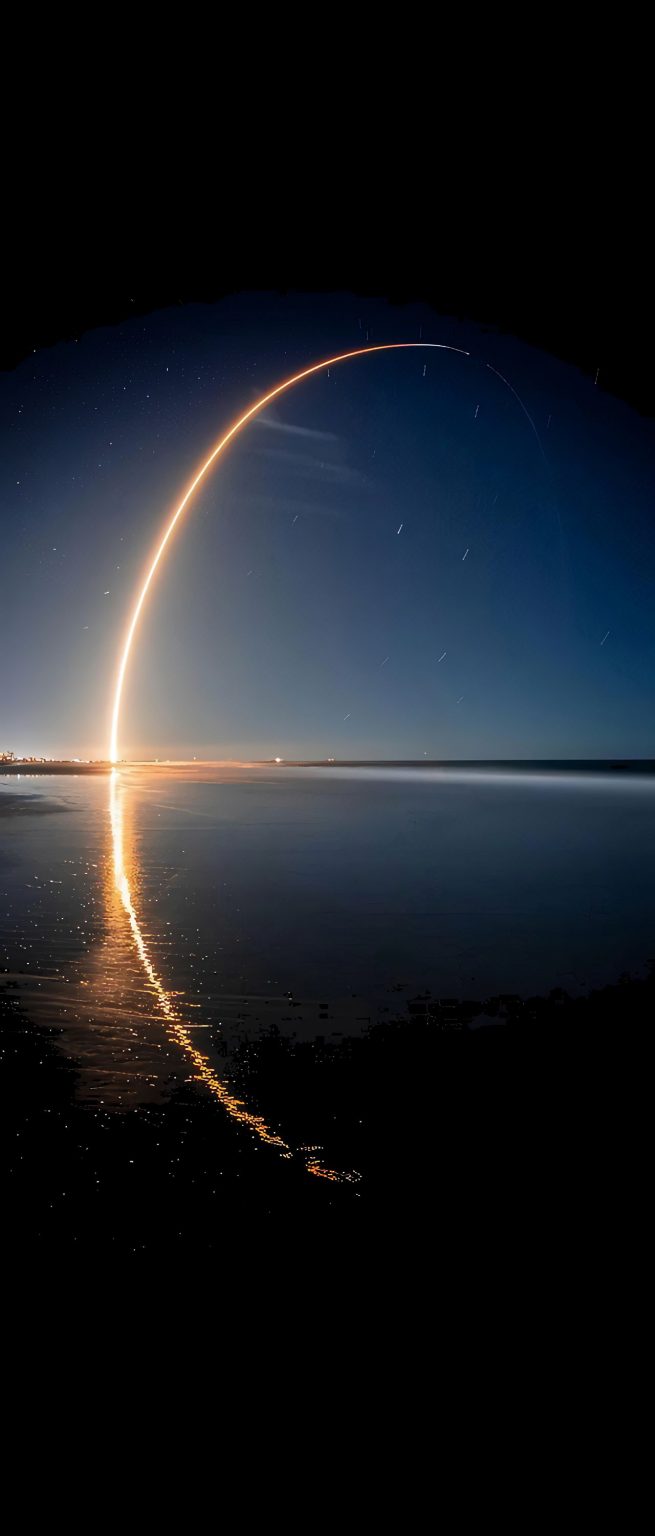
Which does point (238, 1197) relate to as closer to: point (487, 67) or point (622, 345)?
point (487, 67)

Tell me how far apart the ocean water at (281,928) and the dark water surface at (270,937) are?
3 centimetres

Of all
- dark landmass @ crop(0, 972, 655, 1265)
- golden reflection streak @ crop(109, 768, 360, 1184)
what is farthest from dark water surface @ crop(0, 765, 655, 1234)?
dark landmass @ crop(0, 972, 655, 1265)

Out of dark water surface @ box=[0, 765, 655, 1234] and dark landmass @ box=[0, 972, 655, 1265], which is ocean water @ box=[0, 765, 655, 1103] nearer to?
dark water surface @ box=[0, 765, 655, 1234]

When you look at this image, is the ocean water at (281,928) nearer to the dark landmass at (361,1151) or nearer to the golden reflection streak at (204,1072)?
the golden reflection streak at (204,1072)

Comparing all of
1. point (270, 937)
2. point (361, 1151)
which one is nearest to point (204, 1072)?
point (361, 1151)

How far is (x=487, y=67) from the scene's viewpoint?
265 inches

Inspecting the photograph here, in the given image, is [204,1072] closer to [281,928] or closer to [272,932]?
[272,932]

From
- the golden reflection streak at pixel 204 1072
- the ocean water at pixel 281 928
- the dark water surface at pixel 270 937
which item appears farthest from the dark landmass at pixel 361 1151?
the ocean water at pixel 281 928

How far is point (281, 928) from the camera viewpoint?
1073 centimetres

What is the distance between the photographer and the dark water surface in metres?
6.01

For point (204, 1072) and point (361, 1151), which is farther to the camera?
point (204, 1072)

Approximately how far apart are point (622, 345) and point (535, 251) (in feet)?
4.90

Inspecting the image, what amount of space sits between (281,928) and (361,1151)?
6.33 m

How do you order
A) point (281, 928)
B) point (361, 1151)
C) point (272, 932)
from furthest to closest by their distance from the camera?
point (281, 928) → point (272, 932) → point (361, 1151)
